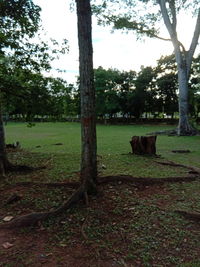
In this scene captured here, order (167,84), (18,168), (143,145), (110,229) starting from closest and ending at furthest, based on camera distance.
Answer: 1. (110,229)
2. (18,168)
3. (143,145)
4. (167,84)

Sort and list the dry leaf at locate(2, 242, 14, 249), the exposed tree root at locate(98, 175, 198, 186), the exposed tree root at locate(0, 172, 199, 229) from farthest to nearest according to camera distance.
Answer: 1. the exposed tree root at locate(98, 175, 198, 186)
2. the exposed tree root at locate(0, 172, 199, 229)
3. the dry leaf at locate(2, 242, 14, 249)

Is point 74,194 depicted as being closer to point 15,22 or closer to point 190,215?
point 190,215

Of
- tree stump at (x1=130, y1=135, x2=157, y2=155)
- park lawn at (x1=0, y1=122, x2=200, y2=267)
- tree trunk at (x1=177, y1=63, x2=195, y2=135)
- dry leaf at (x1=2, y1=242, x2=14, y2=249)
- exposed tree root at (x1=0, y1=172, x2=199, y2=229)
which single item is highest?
tree trunk at (x1=177, y1=63, x2=195, y2=135)

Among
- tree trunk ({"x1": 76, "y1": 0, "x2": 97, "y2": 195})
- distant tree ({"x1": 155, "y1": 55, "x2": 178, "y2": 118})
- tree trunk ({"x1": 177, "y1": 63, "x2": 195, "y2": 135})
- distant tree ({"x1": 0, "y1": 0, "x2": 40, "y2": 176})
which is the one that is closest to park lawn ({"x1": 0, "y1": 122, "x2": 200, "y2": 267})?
tree trunk ({"x1": 76, "y1": 0, "x2": 97, "y2": 195})

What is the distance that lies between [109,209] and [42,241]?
108 centimetres

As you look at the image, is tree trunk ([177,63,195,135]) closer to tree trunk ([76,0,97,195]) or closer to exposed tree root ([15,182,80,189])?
exposed tree root ([15,182,80,189])

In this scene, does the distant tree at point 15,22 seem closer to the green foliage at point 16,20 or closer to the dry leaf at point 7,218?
the green foliage at point 16,20

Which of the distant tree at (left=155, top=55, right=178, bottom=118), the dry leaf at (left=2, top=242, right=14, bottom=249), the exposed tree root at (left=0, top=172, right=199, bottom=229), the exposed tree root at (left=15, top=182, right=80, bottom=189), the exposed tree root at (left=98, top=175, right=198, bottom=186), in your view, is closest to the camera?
the dry leaf at (left=2, top=242, right=14, bottom=249)

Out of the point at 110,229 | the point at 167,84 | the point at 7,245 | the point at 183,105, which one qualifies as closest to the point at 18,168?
the point at 7,245

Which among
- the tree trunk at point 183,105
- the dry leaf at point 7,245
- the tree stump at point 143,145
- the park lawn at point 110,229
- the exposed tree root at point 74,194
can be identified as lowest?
the dry leaf at point 7,245

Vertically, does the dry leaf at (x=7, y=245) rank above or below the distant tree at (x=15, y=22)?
below

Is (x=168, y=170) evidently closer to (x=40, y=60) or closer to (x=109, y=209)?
(x=109, y=209)

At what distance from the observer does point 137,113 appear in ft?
112

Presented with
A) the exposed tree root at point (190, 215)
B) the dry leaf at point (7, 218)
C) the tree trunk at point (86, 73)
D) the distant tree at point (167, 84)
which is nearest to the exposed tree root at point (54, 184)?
the tree trunk at point (86, 73)
